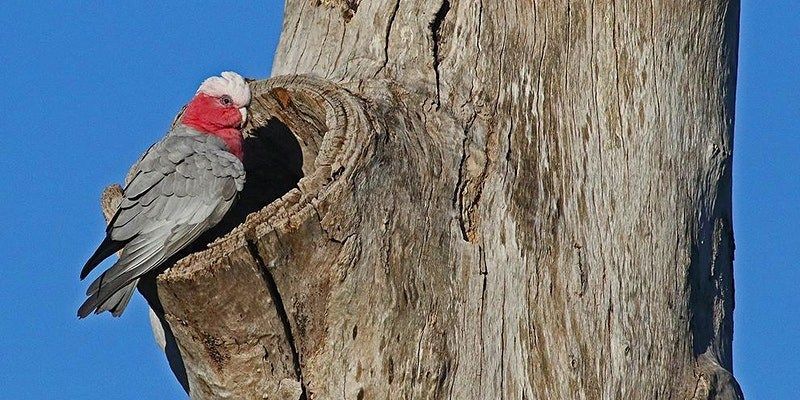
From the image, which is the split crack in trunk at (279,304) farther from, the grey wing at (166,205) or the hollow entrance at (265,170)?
the hollow entrance at (265,170)

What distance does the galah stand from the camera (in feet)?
13.2

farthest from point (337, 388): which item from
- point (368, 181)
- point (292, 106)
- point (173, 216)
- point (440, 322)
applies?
point (292, 106)

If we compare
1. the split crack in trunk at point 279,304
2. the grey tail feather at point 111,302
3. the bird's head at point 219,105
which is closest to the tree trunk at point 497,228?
the split crack in trunk at point 279,304

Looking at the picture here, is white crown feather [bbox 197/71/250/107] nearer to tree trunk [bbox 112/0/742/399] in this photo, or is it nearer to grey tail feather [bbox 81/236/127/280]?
tree trunk [bbox 112/0/742/399]

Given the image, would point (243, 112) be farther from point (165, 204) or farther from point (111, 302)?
point (111, 302)

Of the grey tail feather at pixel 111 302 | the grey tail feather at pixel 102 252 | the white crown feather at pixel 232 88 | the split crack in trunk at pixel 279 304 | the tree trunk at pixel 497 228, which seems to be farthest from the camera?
the white crown feather at pixel 232 88

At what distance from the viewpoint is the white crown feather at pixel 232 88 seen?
4840 millimetres

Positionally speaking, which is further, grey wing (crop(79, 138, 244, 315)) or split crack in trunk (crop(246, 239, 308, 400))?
grey wing (crop(79, 138, 244, 315))

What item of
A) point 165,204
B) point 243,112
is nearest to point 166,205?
point 165,204

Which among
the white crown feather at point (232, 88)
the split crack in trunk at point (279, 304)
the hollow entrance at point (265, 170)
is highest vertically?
the white crown feather at point (232, 88)

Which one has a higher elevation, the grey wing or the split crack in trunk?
the grey wing

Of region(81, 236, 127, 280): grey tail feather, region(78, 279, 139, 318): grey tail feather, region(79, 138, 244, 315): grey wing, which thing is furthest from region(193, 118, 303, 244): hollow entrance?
region(78, 279, 139, 318): grey tail feather

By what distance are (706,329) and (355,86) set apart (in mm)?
1673

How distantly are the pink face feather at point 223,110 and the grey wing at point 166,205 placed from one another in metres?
0.32
